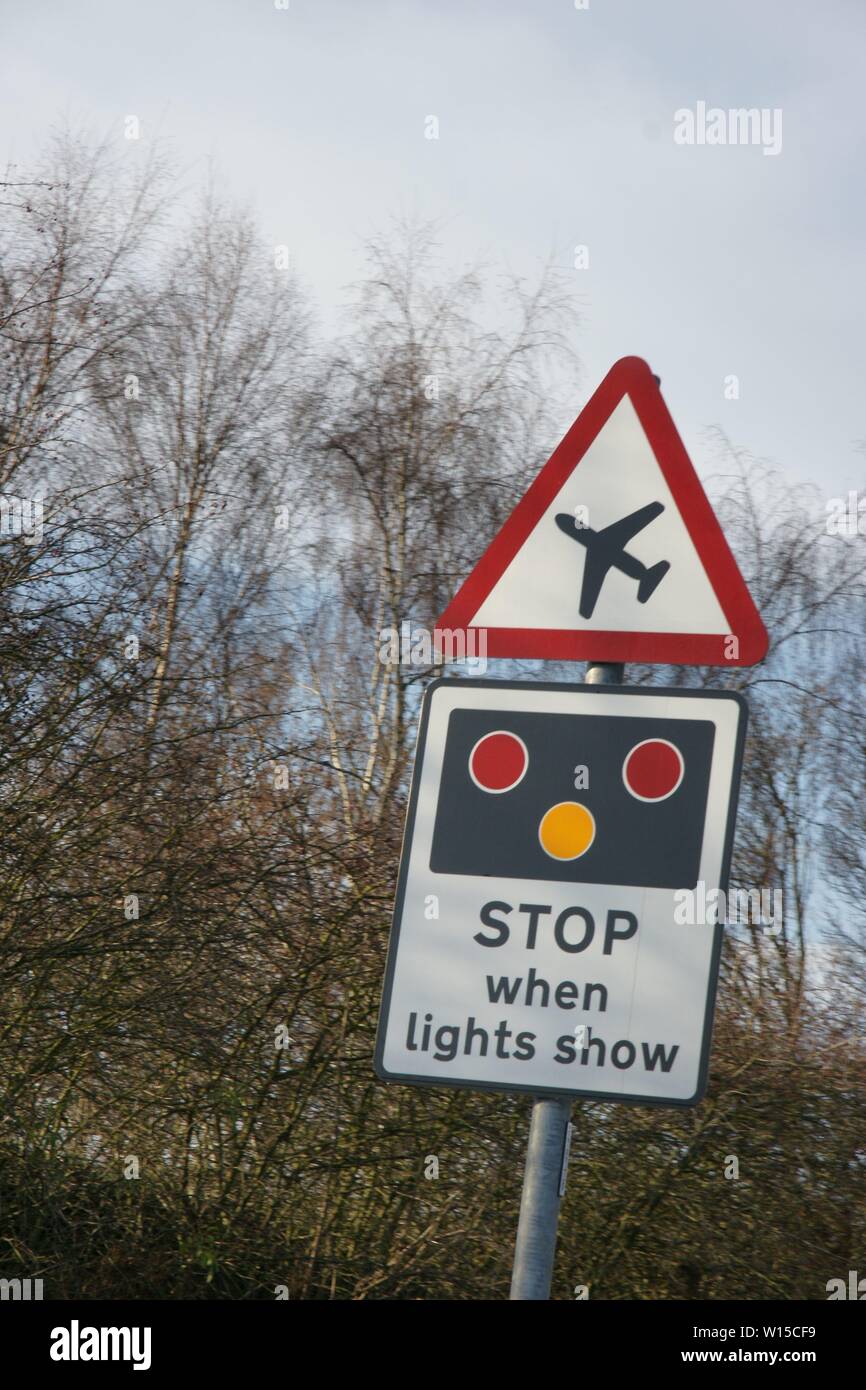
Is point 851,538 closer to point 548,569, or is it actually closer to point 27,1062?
point 27,1062

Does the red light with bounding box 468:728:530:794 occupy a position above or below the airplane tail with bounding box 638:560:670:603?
below

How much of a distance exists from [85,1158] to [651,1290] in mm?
2484

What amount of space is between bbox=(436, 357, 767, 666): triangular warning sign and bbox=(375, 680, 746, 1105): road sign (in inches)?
5.6

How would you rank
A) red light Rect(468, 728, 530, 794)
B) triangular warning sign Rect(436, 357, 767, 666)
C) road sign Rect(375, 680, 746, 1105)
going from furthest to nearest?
1. triangular warning sign Rect(436, 357, 767, 666)
2. red light Rect(468, 728, 530, 794)
3. road sign Rect(375, 680, 746, 1105)

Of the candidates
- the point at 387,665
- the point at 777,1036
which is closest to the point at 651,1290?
the point at 777,1036

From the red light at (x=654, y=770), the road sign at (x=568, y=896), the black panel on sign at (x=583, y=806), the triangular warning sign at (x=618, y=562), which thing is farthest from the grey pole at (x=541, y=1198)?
the triangular warning sign at (x=618, y=562)

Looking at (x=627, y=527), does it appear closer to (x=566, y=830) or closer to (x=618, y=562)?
(x=618, y=562)

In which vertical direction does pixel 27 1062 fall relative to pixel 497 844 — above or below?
below

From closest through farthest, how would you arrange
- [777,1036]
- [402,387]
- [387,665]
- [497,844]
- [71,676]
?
[497,844], [71,676], [777,1036], [387,665], [402,387]

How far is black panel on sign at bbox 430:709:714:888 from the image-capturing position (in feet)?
5.84

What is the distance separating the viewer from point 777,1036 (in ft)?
21.9

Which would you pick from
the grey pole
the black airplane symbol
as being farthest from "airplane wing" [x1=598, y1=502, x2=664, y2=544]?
the grey pole

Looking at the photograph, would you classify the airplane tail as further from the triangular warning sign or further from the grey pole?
the grey pole

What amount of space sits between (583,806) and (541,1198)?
19.8 inches
